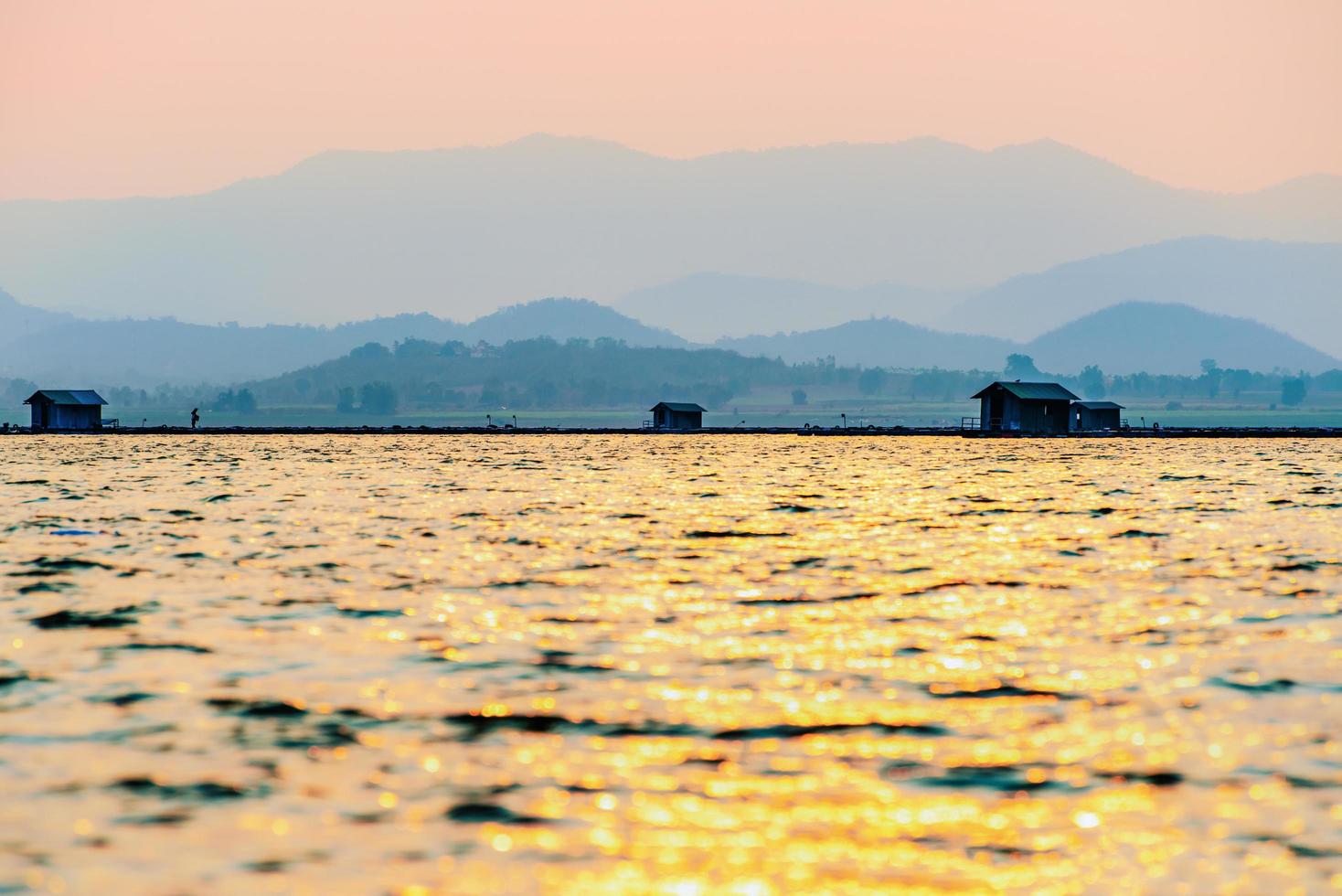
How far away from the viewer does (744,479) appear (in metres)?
76.3

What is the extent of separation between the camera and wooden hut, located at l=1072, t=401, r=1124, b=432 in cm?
17062

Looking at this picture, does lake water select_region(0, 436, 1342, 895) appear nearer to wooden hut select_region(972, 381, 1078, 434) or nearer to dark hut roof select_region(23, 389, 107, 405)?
wooden hut select_region(972, 381, 1078, 434)

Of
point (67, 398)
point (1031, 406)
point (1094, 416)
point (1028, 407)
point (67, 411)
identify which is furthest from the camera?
point (67, 411)

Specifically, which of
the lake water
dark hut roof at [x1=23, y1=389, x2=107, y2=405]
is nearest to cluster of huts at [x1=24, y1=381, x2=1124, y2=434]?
dark hut roof at [x1=23, y1=389, x2=107, y2=405]

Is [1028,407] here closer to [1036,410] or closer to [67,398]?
[1036,410]

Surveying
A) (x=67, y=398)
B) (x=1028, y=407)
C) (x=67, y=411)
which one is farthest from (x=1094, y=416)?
(x=67, y=411)

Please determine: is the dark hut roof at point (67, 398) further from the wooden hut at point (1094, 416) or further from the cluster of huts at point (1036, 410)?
the wooden hut at point (1094, 416)

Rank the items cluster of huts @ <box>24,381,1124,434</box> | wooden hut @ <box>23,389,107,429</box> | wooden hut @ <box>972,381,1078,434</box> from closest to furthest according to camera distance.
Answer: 1. wooden hut @ <box>972,381,1078,434</box>
2. cluster of huts @ <box>24,381,1124,434</box>
3. wooden hut @ <box>23,389,107,429</box>

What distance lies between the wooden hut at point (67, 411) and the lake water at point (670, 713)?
160438 mm

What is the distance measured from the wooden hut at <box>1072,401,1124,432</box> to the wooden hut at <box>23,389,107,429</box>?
117 meters

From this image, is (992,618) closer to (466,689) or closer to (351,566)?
Result: (466,689)

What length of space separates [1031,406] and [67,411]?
118 meters

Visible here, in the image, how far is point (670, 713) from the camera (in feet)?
53.7

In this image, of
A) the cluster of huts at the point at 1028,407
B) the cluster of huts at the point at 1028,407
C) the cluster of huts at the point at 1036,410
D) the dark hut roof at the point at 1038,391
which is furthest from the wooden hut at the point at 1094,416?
the dark hut roof at the point at 1038,391
